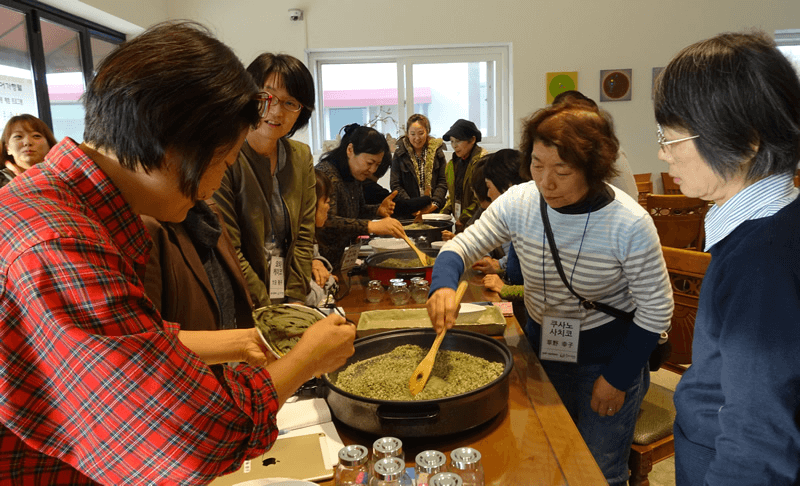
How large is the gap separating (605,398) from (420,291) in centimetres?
79

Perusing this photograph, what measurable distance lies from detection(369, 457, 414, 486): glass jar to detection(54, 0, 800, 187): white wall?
246 inches

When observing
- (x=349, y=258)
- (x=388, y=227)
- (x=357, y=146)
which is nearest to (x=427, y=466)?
(x=349, y=258)

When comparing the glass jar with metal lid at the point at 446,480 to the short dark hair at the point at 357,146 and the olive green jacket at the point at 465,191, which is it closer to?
the short dark hair at the point at 357,146

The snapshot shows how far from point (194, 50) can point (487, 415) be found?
846 mm

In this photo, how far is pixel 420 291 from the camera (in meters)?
2.11

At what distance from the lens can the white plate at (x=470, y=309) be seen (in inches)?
68.6

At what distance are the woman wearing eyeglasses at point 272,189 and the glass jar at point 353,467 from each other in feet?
3.13

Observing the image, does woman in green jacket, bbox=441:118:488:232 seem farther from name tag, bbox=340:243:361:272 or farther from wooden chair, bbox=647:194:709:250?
name tag, bbox=340:243:361:272

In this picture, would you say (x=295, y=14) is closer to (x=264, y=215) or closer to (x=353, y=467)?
(x=264, y=215)

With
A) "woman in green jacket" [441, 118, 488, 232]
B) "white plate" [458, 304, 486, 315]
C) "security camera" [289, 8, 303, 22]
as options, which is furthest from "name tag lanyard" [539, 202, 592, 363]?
"security camera" [289, 8, 303, 22]

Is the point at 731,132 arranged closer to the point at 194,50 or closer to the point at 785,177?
the point at 785,177

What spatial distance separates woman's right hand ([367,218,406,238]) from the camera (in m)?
2.76

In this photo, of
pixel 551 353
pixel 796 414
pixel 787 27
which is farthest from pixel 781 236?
pixel 787 27

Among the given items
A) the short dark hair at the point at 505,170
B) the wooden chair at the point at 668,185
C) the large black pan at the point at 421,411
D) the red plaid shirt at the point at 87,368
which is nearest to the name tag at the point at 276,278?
the large black pan at the point at 421,411
